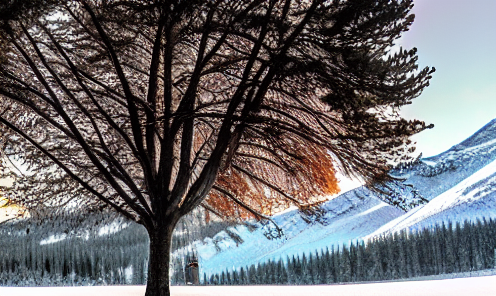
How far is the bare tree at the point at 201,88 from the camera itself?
7.89m

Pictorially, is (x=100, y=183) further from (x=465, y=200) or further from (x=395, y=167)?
Answer: (x=465, y=200)

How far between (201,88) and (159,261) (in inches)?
159

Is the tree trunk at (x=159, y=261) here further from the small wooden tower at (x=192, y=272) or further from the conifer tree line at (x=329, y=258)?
the small wooden tower at (x=192, y=272)

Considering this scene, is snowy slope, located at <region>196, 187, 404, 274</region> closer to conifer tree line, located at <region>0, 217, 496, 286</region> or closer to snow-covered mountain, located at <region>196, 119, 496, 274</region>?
snow-covered mountain, located at <region>196, 119, 496, 274</region>

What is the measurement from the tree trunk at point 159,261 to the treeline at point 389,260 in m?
8.79

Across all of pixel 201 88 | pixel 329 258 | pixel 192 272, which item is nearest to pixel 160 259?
pixel 201 88

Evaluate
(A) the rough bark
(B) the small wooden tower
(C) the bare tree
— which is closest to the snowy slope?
(B) the small wooden tower

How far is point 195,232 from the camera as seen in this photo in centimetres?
1708

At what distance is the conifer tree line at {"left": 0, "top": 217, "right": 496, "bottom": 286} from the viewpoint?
15.2 metres

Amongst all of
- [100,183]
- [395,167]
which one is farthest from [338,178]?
[100,183]

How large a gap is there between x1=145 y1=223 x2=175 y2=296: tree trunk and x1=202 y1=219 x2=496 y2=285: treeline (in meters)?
8.79

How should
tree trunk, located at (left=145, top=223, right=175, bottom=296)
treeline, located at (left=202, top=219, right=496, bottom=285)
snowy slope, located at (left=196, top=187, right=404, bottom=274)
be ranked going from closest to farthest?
1. tree trunk, located at (left=145, top=223, right=175, bottom=296)
2. treeline, located at (left=202, top=219, right=496, bottom=285)
3. snowy slope, located at (left=196, top=187, right=404, bottom=274)

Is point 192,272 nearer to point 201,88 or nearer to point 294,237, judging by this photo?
point 294,237

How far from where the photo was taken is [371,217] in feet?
57.5
